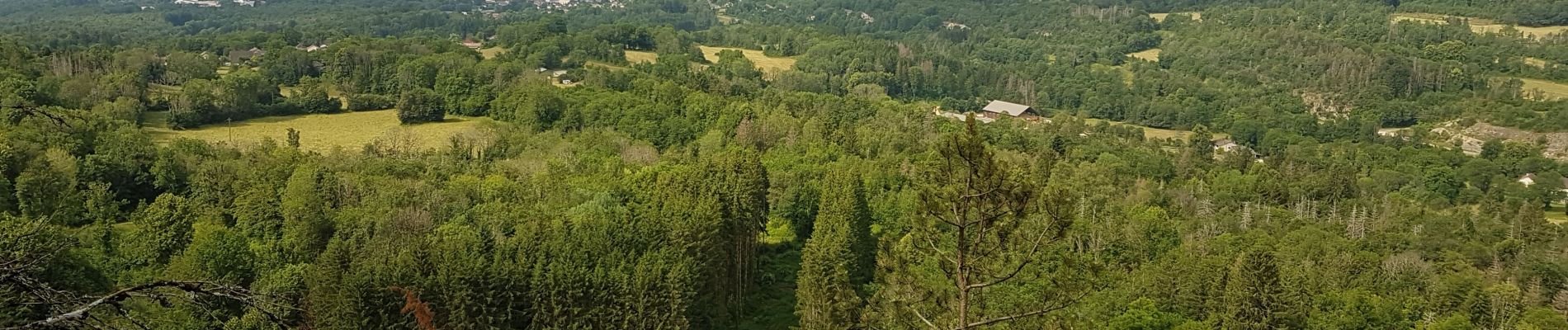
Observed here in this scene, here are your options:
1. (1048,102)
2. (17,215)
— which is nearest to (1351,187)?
(1048,102)

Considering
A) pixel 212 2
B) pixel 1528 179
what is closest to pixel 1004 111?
pixel 1528 179

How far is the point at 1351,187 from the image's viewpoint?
64.1 meters

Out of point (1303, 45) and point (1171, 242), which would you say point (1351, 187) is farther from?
point (1303, 45)

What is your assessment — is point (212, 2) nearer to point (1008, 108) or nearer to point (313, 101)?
point (313, 101)

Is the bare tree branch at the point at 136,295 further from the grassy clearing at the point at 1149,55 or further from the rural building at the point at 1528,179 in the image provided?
the grassy clearing at the point at 1149,55

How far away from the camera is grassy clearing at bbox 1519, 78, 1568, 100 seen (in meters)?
99.9

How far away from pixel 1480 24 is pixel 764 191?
420 ft

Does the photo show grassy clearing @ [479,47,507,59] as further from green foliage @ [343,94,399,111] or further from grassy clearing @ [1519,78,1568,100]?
grassy clearing @ [1519,78,1568,100]

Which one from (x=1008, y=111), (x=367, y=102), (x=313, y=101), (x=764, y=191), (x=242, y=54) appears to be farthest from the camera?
(x=1008, y=111)

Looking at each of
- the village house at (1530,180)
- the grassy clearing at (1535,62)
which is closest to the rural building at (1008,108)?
the village house at (1530,180)

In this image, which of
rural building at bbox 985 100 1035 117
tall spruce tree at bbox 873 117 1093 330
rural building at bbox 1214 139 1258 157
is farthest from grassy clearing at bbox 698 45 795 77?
tall spruce tree at bbox 873 117 1093 330

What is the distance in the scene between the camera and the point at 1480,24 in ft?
443

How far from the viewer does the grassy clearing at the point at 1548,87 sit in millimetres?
99938

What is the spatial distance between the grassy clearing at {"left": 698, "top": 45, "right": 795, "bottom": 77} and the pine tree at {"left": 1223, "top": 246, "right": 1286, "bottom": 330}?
270ft
